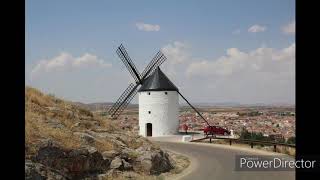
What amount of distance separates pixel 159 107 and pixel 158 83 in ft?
6.85

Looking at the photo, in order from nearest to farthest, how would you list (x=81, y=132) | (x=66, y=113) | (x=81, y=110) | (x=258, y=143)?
(x=81, y=132) < (x=66, y=113) < (x=81, y=110) < (x=258, y=143)

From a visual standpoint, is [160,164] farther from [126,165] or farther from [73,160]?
[73,160]

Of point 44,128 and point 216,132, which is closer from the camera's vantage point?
point 44,128

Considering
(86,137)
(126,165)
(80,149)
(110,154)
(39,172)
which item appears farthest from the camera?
(86,137)

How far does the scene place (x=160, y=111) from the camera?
32.1 m

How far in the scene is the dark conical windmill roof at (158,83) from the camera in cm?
3229

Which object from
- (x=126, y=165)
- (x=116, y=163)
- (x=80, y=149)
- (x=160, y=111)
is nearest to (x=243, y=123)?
(x=160, y=111)

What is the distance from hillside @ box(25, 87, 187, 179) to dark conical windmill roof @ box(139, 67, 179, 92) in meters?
13.1

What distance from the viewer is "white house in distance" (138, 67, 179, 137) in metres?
32.2
